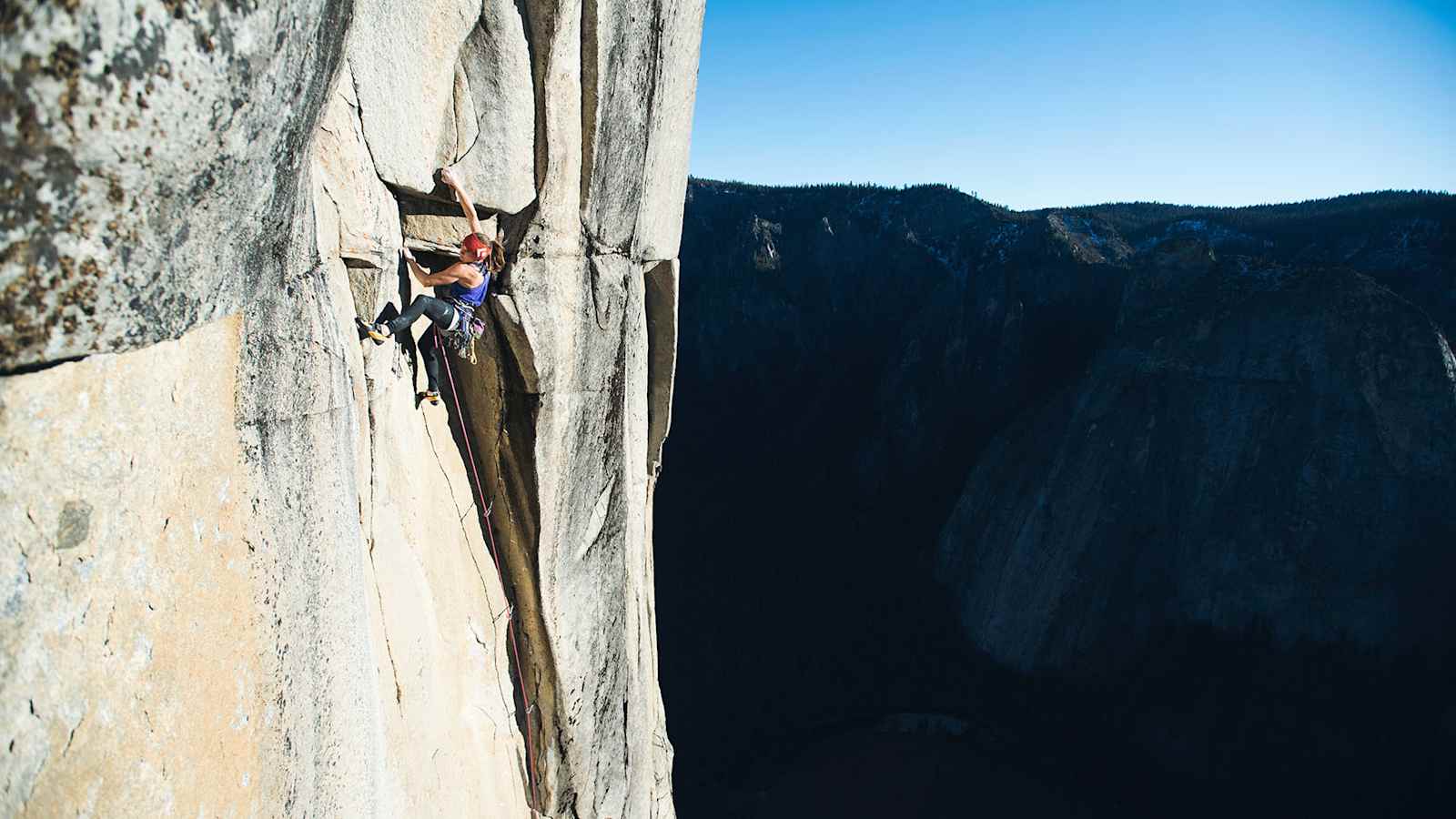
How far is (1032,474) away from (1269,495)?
527 centimetres

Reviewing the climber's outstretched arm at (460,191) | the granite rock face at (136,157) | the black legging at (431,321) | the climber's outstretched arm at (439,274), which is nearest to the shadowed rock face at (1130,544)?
the black legging at (431,321)

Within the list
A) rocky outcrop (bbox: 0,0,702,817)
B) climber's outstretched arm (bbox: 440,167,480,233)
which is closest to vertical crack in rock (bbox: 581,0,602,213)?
rocky outcrop (bbox: 0,0,702,817)

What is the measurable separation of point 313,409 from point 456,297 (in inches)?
73.5

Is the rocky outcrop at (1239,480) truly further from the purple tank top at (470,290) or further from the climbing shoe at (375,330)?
the climbing shoe at (375,330)

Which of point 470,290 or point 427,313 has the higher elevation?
point 470,290

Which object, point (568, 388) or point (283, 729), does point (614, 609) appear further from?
point (283, 729)

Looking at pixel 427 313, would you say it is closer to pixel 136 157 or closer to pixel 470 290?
pixel 470 290

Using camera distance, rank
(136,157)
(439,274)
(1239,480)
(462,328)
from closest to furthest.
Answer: (136,157) → (439,274) → (462,328) → (1239,480)

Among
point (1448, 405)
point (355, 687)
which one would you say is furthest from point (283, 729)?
point (1448, 405)

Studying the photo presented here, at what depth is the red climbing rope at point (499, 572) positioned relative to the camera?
5.79 meters

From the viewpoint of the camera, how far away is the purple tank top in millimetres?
5184

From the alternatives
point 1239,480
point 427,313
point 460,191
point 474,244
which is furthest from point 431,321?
point 1239,480

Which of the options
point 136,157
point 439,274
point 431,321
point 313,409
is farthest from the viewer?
point 431,321

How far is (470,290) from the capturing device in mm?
5215
